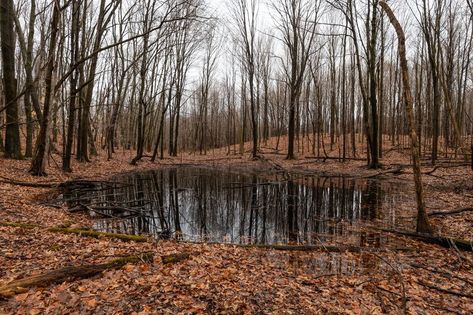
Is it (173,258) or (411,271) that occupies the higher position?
(173,258)

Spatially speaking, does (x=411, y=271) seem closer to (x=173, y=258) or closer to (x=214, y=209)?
(x=173, y=258)

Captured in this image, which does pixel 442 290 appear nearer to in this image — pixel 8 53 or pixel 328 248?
pixel 328 248

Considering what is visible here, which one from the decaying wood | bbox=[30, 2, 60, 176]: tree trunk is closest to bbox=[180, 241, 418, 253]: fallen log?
the decaying wood

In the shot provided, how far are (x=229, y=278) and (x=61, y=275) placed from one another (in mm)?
2631

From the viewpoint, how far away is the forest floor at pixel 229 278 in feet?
12.4

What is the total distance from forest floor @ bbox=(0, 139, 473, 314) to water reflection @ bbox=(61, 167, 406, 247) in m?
1.23

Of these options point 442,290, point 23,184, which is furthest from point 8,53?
point 442,290

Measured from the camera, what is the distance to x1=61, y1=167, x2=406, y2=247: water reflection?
752 cm

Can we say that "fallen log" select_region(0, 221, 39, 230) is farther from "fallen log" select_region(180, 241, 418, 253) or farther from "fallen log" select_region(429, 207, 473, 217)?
"fallen log" select_region(429, 207, 473, 217)

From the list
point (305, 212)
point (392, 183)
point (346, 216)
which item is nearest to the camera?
point (346, 216)

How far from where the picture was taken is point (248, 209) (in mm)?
10172

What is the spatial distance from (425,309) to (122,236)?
5813mm

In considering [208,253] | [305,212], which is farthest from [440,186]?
[208,253]

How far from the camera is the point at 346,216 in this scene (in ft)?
29.9
